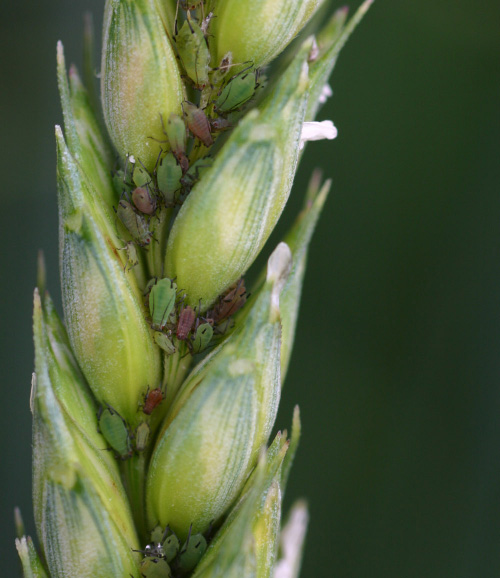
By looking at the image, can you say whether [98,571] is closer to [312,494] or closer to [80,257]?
[80,257]

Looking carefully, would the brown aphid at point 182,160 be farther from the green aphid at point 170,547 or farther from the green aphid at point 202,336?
the green aphid at point 170,547

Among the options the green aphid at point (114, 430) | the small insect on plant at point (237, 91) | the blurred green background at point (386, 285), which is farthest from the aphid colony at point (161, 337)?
the blurred green background at point (386, 285)

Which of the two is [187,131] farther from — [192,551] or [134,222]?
[192,551]

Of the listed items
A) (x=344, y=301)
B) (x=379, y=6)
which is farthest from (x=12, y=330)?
(x=379, y=6)

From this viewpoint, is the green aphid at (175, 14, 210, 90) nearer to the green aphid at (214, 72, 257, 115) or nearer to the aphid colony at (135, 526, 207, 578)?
the green aphid at (214, 72, 257, 115)

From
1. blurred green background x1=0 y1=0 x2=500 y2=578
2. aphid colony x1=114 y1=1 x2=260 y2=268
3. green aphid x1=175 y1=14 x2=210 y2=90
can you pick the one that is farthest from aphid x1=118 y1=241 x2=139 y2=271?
blurred green background x1=0 y1=0 x2=500 y2=578

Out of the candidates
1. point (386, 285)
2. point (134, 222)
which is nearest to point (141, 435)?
point (134, 222)
